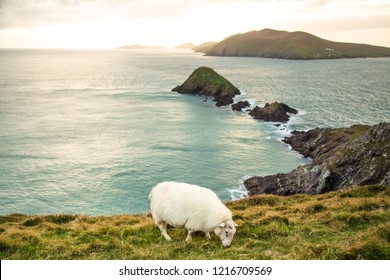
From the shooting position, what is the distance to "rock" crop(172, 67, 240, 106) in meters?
112

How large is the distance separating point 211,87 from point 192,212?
368 ft

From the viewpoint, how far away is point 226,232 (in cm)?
1108

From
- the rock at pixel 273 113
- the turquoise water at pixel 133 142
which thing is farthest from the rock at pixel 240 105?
the rock at pixel 273 113

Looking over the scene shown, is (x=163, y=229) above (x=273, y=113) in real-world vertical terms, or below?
above

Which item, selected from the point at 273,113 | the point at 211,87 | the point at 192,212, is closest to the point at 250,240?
the point at 192,212

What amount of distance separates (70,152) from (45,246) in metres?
51.3

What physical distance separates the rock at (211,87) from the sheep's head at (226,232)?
9695 centimetres

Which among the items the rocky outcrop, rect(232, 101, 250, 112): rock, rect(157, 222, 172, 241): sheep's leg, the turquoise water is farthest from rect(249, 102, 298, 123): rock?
rect(157, 222, 172, 241): sheep's leg

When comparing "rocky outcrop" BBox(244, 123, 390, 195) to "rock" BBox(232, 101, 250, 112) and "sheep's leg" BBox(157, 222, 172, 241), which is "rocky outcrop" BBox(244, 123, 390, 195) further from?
"rock" BBox(232, 101, 250, 112)

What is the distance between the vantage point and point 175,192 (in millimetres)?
12203

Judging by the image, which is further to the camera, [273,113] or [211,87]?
[211,87]

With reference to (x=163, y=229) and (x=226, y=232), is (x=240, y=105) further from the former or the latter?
(x=226, y=232)
